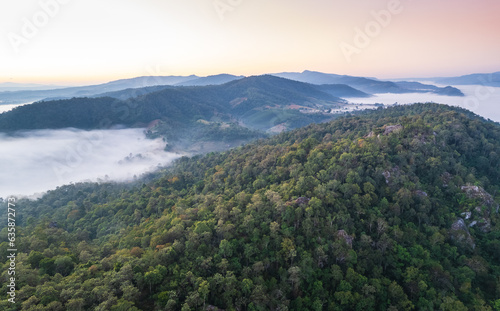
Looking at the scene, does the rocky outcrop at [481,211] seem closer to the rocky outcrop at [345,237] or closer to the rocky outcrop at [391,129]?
the rocky outcrop at [391,129]

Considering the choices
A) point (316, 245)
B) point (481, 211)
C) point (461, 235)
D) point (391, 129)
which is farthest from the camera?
point (391, 129)

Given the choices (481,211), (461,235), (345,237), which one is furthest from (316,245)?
(481,211)

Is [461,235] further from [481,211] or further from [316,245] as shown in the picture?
[316,245]

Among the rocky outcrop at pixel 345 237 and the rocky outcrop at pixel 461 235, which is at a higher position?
the rocky outcrop at pixel 345 237

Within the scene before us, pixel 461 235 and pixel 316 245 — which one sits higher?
pixel 316 245

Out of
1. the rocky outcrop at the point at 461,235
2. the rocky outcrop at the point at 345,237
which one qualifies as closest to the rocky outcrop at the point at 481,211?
the rocky outcrop at the point at 461,235

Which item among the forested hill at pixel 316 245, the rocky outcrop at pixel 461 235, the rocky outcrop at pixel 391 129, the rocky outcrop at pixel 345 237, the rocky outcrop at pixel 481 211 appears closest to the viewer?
the forested hill at pixel 316 245

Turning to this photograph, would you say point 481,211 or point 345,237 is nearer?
point 345,237

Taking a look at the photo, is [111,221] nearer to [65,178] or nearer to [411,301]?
[411,301]
